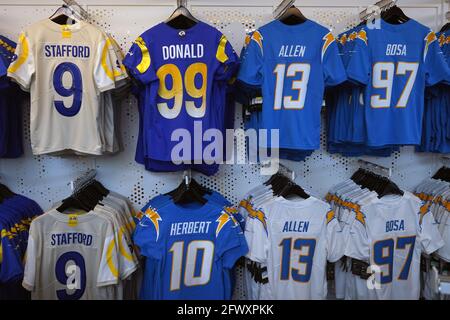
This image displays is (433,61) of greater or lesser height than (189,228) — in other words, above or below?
above

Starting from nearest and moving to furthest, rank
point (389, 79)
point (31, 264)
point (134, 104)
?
point (31, 264) < point (389, 79) < point (134, 104)

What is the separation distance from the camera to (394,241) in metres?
1.98

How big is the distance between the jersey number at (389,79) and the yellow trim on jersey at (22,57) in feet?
5.71

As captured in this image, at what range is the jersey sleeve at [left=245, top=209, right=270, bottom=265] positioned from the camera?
1855 millimetres

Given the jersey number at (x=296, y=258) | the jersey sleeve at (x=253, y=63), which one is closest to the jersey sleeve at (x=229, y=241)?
the jersey number at (x=296, y=258)

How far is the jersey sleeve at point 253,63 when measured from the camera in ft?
6.04

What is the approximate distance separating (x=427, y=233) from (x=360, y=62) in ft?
3.25

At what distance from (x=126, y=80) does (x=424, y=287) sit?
207 cm

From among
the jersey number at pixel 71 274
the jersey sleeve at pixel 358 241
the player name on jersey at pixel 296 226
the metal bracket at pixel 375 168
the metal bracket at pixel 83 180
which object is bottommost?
the jersey number at pixel 71 274

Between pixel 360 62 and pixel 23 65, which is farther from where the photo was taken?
pixel 360 62

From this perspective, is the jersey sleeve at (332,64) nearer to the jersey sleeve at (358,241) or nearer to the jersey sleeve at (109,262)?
the jersey sleeve at (358,241)

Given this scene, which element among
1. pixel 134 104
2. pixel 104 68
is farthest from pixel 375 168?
pixel 104 68

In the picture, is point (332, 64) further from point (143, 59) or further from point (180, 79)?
point (143, 59)
